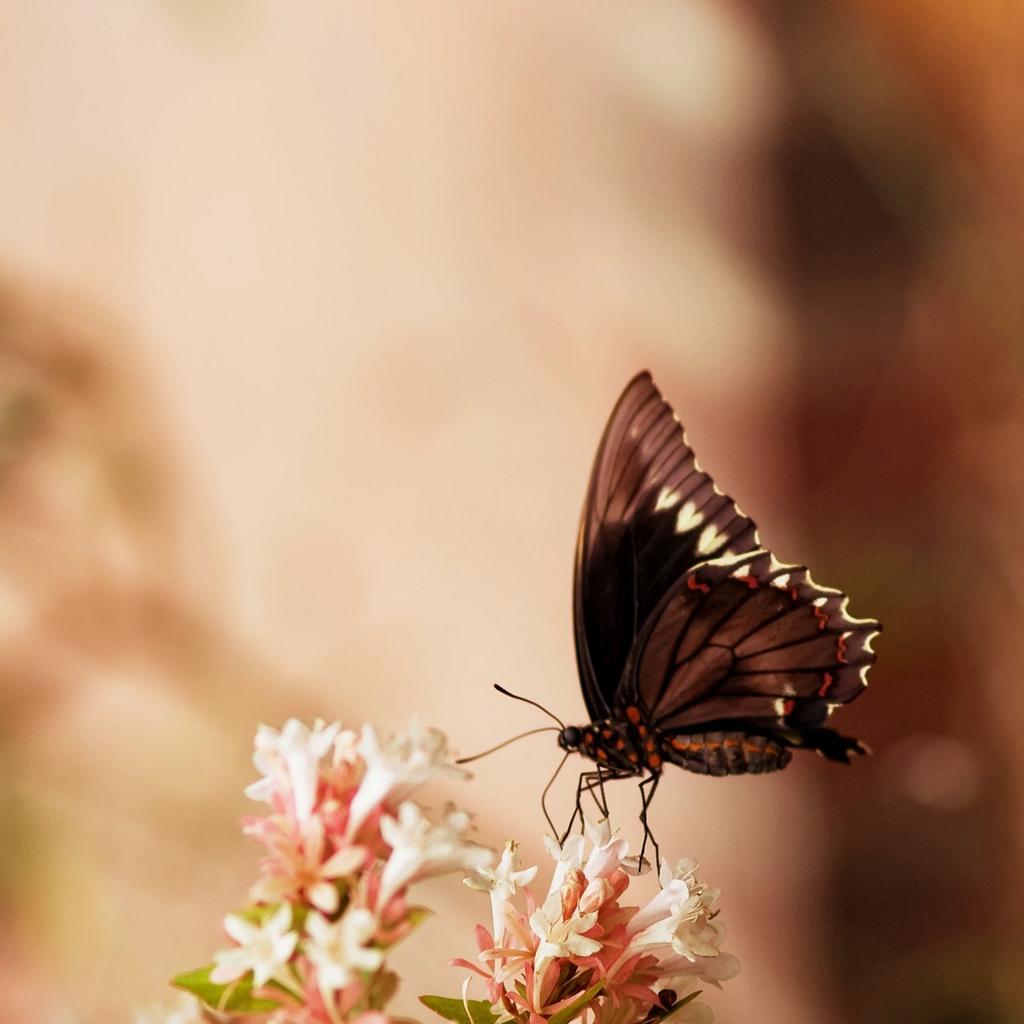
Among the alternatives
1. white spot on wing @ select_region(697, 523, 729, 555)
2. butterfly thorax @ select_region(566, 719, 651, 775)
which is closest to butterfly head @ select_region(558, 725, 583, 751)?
butterfly thorax @ select_region(566, 719, 651, 775)

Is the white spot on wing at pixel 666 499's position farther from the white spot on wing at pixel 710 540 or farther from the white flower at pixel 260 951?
the white flower at pixel 260 951

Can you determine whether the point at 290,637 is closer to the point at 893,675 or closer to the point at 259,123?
the point at 259,123

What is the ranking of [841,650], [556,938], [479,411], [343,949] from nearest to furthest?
[343,949], [556,938], [841,650], [479,411]

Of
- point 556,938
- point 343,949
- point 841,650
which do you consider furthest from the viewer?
point 841,650

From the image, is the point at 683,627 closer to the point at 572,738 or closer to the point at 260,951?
the point at 572,738

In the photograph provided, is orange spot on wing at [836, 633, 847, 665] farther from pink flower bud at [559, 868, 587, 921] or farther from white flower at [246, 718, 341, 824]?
white flower at [246, 718, 341, 824]

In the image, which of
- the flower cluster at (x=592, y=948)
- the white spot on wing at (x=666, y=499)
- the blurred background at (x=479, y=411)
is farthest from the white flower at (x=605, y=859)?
the blurred background at (x=479, y=411)

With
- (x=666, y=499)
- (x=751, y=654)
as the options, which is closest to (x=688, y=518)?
(x=666, y=499)
